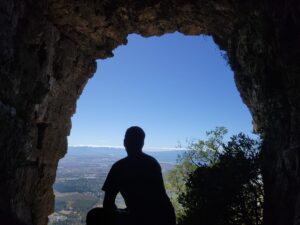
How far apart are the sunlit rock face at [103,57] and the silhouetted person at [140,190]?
24.2 feet

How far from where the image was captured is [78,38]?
2180 cm

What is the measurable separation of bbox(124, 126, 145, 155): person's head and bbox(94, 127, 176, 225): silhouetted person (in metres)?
0.13

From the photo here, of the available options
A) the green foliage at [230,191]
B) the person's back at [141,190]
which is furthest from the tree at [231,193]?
the person's back at [141,190]

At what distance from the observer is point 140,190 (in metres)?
5.21

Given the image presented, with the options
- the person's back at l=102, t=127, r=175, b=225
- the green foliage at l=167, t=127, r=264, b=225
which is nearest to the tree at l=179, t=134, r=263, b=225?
the green foliage at l=167, t=127, r=264, b=225

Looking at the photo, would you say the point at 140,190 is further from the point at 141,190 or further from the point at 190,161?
the point at 190,161

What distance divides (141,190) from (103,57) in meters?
20.4

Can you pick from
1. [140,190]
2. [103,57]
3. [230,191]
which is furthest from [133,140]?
[103,57]

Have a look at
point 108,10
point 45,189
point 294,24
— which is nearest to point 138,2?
point 108,10

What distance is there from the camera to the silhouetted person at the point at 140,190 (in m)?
5.08

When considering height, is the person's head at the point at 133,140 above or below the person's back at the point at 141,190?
above

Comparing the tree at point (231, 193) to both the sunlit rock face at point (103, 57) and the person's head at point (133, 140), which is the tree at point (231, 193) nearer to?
the sunlit rock face at point (103, 57)

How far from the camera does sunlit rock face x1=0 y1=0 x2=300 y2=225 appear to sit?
1436 cm

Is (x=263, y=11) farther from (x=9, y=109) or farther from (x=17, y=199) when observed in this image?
(x=17, y=199)
